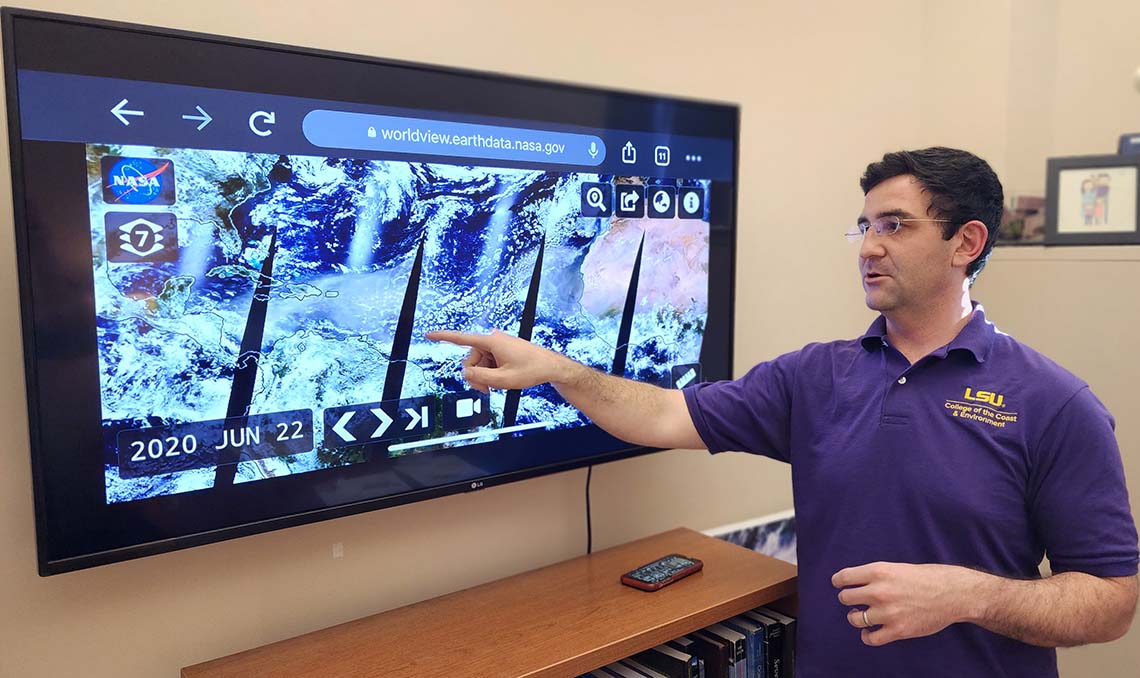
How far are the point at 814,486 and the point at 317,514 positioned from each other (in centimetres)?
107

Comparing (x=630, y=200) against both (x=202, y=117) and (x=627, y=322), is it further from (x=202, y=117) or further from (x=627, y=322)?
(x=202, y=117)

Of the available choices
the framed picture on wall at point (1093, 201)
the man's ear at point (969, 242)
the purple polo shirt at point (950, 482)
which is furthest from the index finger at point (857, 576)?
the framed picture on wall at point (1093, 201)

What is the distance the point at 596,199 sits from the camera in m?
2.07

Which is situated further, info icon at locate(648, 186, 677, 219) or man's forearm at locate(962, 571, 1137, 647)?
info icon at locate(648, 186, 677, 219)

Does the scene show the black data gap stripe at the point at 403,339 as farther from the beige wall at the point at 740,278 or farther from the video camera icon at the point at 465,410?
the beige wall at the point at 740,278

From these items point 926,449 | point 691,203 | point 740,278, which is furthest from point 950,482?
point 740,278

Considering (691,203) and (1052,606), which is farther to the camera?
Result: (691,203)

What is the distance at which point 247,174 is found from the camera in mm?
1588

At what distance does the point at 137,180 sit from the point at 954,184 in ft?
5.27

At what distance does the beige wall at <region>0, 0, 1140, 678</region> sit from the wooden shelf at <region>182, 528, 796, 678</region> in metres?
0.12

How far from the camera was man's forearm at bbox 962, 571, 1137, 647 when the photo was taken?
1.52 meters

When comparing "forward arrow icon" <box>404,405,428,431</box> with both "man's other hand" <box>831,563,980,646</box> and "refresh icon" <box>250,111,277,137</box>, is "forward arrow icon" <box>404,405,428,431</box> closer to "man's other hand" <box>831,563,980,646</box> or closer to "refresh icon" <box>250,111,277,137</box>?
"refresh icon" <box>250,111,277,137</box>

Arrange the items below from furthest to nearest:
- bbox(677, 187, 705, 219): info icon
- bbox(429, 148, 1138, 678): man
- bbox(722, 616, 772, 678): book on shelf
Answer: bbox(677, 187, 705, 219): info icon
bbox(722, 616, 772, 678): book on shelf
bbox(429, 148, 1138, 678): man

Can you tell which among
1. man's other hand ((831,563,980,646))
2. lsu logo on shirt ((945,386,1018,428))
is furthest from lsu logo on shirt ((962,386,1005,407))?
man's other hand ((831,563,980,646))
